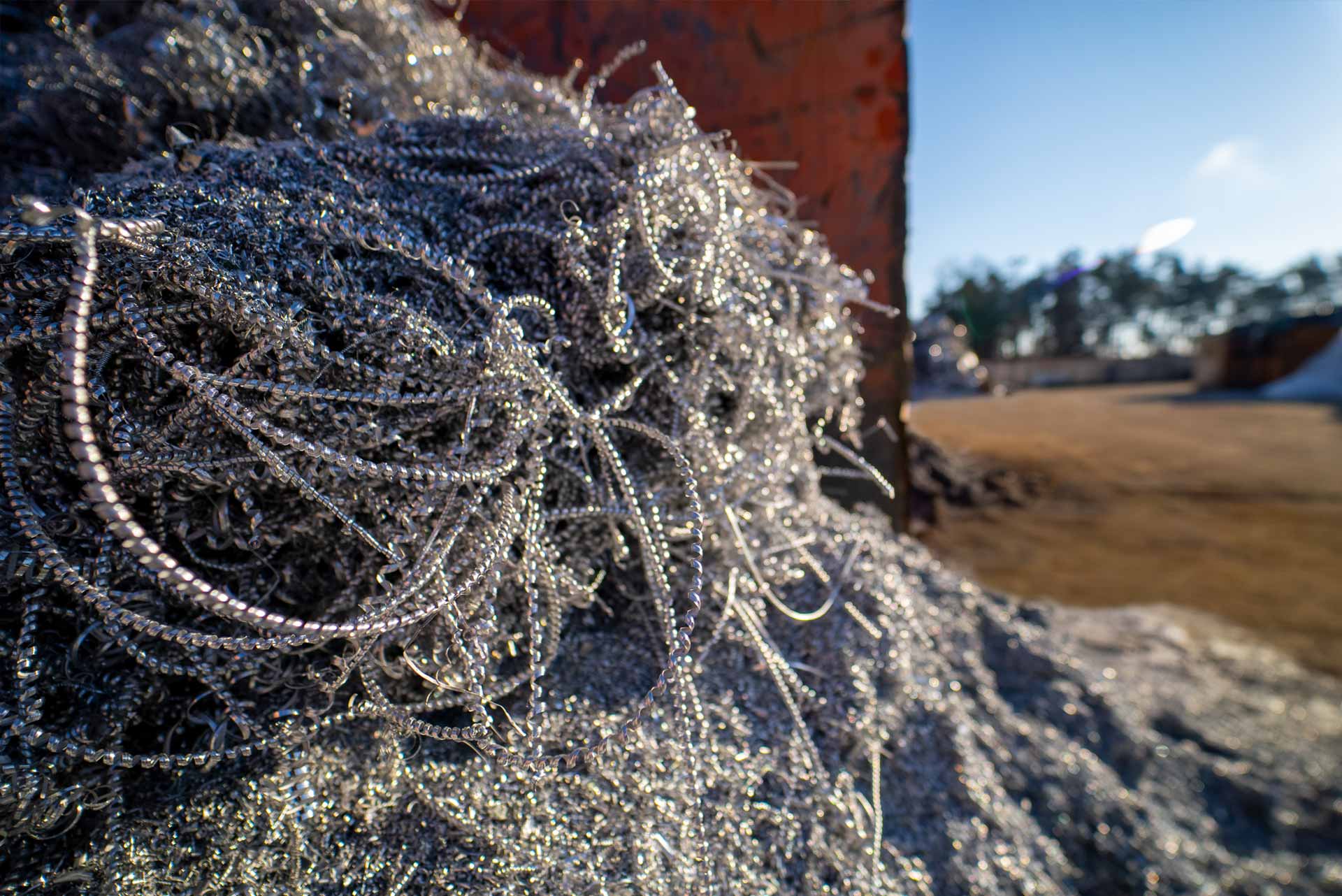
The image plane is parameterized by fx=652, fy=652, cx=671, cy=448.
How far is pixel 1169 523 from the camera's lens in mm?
5016

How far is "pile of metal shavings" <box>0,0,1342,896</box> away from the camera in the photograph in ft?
2.83

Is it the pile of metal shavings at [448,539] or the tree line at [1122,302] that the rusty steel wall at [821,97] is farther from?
the tree line at [1122,302]

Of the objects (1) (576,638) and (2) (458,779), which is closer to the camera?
(2) (458,779)

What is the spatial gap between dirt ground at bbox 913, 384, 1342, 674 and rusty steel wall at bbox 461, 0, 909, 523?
1.13 m

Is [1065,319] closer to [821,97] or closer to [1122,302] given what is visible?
[1122,302]

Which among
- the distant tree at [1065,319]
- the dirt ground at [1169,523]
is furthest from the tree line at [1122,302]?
the dirt ground at [1169,523]

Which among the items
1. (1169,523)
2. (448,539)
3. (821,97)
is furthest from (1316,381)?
(448,539)

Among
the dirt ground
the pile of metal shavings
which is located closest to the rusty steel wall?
the pile of metal shavings

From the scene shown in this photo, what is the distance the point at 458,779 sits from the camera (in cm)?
97

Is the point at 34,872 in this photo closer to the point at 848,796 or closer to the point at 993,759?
the point at 848,796

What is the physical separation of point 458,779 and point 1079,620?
2977 millimetres

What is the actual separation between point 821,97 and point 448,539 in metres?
1.95

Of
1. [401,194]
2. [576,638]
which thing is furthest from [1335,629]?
[401,194]

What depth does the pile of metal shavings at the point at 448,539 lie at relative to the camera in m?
0.86
